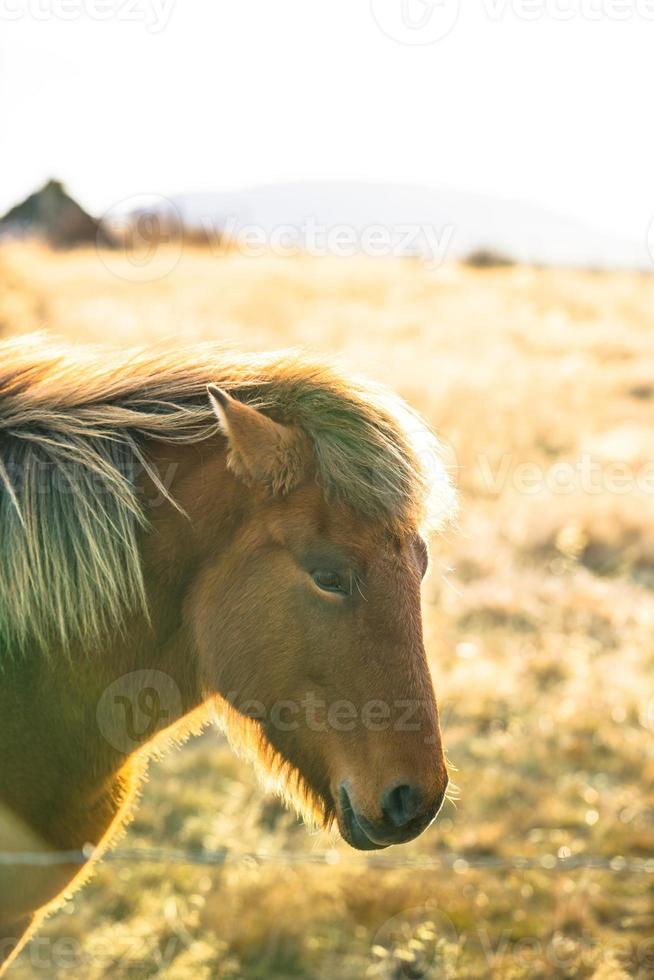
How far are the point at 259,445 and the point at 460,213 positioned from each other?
33.0 m

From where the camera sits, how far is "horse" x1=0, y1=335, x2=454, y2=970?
2.43 m

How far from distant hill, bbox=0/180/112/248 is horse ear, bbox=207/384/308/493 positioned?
2220 cm

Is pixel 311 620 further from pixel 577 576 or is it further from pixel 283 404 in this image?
pixel 577 576

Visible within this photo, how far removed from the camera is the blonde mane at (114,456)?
2441 mm

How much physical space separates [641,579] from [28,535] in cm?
821

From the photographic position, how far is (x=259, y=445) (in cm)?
245

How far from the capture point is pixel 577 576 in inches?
365

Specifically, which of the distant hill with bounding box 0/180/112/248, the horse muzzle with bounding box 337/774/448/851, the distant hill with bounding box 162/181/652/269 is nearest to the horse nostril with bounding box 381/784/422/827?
the horse muzzle with bounding box 337/774/448/851

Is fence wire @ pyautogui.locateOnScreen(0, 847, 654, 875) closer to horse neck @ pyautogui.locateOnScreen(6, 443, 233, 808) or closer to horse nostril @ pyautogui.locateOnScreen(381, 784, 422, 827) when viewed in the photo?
horse neck @ pyautogui.locateOnScreen(6, 443, 233, 808)

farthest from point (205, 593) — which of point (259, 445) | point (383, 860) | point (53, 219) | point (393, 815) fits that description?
point (53, 219)

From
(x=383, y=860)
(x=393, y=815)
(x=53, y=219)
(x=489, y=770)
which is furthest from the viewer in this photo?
(x=53, y=219)

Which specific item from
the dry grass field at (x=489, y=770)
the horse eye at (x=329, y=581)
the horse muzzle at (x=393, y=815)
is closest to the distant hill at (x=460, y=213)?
the dry grass field at (x=489, y=770)

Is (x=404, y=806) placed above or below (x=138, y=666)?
below

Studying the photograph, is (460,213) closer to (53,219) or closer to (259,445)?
(53,219)
